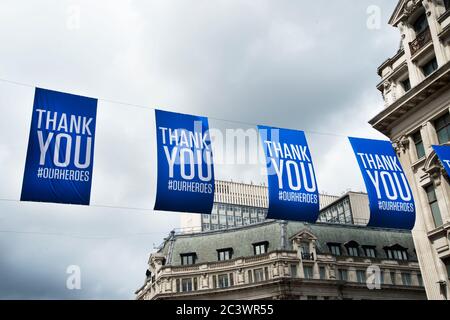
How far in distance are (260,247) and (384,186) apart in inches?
1700

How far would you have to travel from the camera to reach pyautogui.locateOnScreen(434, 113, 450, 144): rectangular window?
29708mm

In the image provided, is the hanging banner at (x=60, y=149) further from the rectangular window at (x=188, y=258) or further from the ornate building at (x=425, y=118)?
the rectangular window at (x=188, y=258)

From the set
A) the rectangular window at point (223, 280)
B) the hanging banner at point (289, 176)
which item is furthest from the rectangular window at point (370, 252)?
the hanging banner at point (289, 176)

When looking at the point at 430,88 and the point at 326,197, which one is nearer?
the point at 430,88

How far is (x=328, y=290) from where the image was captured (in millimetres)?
61562

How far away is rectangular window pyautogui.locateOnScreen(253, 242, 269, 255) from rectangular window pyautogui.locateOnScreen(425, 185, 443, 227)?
Answer: 36.7m

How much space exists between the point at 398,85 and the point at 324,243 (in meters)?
36.8

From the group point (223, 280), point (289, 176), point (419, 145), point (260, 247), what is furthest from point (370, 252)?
point (289, 176)

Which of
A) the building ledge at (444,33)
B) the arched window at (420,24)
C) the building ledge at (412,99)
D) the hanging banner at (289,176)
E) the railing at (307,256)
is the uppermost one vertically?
the arched window at (420,24)

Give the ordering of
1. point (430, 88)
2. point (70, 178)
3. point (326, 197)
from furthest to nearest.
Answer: point (326, 197)
point (430, 88)
point (70, 178)

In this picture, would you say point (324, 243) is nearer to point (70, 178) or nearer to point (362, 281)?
point (362, 281)

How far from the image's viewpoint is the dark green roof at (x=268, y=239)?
66.7 metres
